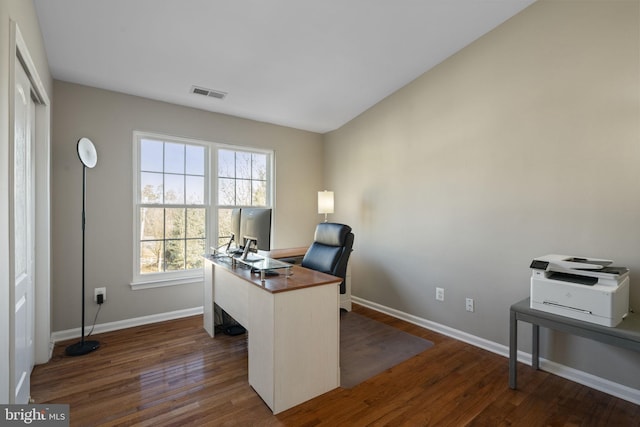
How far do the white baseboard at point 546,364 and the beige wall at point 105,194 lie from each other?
253 centimetres

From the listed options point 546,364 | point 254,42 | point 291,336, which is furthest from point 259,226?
point 546,364

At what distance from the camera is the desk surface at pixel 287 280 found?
1859 mm

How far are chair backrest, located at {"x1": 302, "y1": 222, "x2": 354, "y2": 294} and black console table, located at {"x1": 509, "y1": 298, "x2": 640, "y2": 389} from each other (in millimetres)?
1392

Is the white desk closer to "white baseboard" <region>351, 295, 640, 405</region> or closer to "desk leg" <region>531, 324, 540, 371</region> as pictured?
"white baseboard" <region>351, 295, 640, 405</region>

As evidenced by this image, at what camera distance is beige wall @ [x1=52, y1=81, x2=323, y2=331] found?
276 cm

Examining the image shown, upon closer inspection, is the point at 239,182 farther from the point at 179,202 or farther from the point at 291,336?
the point at 291,336

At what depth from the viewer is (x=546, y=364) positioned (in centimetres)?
229

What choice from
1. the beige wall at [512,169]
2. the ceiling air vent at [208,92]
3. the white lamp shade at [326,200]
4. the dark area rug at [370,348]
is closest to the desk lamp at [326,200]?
the white lamp shade at [326,200]

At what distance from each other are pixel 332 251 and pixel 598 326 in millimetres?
1921

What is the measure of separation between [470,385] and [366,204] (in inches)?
88.4

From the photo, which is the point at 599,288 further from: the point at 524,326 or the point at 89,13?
the point at 89,13

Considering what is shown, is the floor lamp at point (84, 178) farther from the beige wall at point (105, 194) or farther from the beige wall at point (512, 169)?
the beige wall at point (512, 169)

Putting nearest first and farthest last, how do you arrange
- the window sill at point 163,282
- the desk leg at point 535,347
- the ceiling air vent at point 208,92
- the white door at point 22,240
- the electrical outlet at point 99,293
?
the white door at point 22,240
the desk leg at point 535,347
the electrical outlet at point 99,293
the ceiling air vent at point 208,92
the window sill at point 163,282

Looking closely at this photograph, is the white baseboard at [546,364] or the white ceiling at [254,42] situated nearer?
the white baseboard at [546,364]
